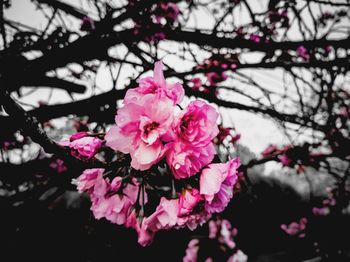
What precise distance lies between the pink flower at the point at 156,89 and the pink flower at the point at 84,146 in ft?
0.72

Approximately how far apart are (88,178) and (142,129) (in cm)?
37

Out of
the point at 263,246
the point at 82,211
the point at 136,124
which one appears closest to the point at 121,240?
the point at 82,211

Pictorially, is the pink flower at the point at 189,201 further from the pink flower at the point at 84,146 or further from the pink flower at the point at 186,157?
the pink flower at the point at 84,146

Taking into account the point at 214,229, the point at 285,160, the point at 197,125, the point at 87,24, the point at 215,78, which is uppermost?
the point at 87,24

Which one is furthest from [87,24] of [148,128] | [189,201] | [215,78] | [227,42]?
[189,201]

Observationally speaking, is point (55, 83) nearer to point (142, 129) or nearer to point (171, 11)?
point (171, 11)

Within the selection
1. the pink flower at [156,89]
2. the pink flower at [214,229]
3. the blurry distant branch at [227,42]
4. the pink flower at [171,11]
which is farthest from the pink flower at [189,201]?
the pink flower at [214,229]

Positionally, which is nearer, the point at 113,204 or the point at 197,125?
the point at 197,125

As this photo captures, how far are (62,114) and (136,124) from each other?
2483mm

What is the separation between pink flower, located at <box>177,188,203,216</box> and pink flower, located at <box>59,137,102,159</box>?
0.38 metres

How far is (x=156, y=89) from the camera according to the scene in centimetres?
88

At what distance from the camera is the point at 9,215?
9.86 feet

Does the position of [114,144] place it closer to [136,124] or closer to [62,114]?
[136,124]

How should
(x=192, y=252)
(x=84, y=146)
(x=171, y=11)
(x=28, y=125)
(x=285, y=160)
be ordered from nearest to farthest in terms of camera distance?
(x=28, y=125), (x=84, y=146), (x=171, y=11), (x=285, y=160), (x=192, y=252)
